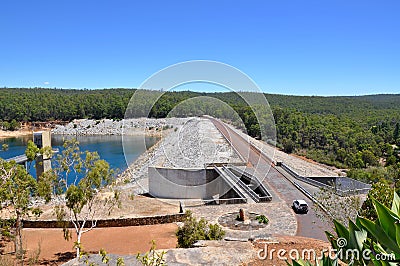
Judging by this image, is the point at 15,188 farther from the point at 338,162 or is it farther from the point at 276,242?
the point at 338,162

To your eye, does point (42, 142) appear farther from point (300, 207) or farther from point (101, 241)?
point (300, 207)

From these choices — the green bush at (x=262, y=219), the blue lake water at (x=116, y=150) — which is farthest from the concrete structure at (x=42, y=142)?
the green bush at (x=262, y=219)

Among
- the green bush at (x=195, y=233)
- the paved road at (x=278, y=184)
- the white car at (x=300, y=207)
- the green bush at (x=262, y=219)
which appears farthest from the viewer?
the white car at (x=300, y=207)

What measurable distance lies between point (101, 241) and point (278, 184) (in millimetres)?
12488

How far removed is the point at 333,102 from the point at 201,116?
93386mm

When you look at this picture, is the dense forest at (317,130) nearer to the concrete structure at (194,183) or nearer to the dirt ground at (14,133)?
the dirt ground at (14,133)

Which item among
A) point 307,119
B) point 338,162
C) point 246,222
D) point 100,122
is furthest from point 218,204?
point 100,122

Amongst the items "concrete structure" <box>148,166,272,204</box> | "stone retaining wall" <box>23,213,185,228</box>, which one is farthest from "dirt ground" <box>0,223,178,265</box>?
"concrete structure" <box>148,166,272,204</box>

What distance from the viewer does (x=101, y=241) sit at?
46.9 feet

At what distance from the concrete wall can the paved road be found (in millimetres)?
3424

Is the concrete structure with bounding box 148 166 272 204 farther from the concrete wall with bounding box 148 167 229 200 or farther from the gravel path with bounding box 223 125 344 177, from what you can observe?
the gravel path with bounding box 223 125 344 177

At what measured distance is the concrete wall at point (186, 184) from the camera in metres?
22.8

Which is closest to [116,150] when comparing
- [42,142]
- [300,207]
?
[42,142]

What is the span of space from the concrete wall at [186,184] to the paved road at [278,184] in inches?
135
